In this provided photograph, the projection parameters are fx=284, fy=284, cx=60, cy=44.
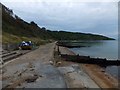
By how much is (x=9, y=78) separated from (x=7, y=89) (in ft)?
13.4

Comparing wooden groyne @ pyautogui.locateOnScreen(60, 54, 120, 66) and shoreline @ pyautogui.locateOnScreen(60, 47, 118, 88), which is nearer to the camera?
shoreline @ pyautogui.locateOnScreen(60, 47, 118, 88)

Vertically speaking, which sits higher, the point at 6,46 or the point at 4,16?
the point at 4,16

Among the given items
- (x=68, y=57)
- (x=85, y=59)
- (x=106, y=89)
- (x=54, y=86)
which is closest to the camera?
(x=54, y=86)

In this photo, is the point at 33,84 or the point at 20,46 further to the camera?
the point at 20,46

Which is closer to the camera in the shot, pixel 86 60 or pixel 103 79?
pixel 103 79

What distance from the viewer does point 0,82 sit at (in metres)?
18.1

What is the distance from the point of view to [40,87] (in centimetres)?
1659

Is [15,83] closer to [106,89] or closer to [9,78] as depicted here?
[9,78]

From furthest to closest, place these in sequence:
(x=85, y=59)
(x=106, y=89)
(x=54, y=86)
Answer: (x=85, y=59) → (x=106, y=89) → (x=54, y=86)

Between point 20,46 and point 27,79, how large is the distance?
41.1m

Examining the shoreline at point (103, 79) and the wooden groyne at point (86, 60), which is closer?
the shoreline at point (103, 79)

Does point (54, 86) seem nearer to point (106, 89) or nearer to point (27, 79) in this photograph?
point (27, 79)

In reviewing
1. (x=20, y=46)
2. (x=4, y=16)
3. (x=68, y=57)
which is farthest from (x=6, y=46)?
(x=4, y=16)

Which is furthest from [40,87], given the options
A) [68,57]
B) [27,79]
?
[68,57]
